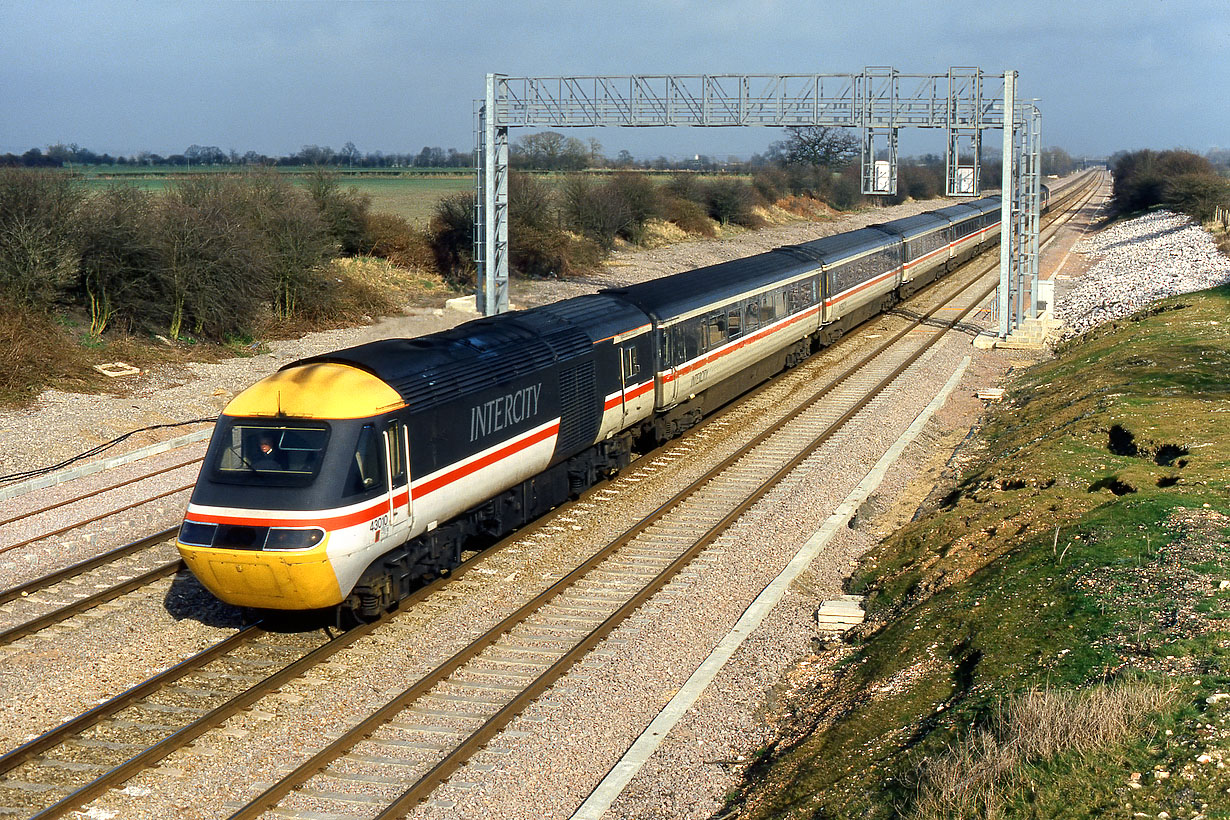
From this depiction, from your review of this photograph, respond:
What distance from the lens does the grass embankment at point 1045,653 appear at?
7754 mm

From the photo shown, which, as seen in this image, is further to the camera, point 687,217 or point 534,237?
point 687,217

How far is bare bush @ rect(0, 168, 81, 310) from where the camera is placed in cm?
2655

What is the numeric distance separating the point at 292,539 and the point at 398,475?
148 cm

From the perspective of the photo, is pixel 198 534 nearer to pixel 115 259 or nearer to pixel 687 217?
pixel 115 259

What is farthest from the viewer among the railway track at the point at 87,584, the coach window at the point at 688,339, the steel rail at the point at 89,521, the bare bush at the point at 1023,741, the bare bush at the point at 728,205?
the bare bush at the point at 728,205

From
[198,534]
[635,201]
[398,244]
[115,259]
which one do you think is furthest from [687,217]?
[198,534]

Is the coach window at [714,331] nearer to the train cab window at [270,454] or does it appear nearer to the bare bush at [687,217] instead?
the train cab window at [270,454]

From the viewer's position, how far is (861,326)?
123 ft

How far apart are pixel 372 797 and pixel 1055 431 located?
14104 millimetres

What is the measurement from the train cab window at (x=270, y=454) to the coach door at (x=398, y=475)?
0.75 m

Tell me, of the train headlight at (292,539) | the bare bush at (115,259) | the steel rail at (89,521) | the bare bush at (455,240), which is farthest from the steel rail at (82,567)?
the bare bush at (455,240)

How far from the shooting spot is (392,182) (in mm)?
102000

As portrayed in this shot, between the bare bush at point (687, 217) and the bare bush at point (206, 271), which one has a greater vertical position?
the bare bush at point (687, 217)

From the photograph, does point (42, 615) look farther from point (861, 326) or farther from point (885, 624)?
point (861, 326)
